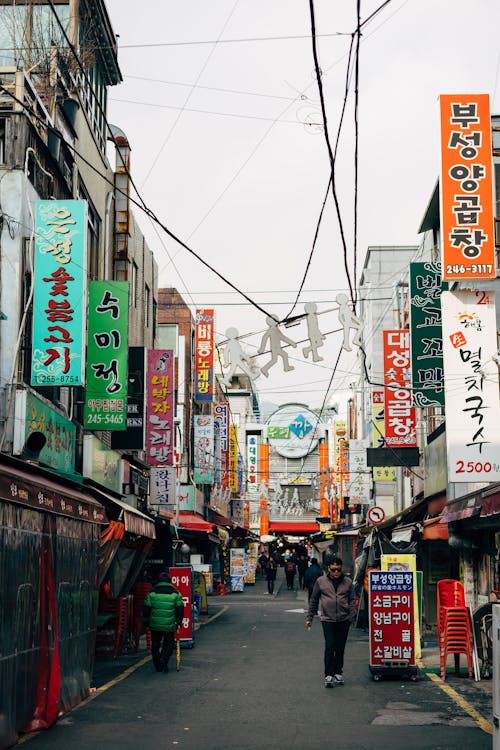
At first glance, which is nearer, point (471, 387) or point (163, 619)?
point (163, 619)

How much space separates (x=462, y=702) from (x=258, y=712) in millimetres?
2641

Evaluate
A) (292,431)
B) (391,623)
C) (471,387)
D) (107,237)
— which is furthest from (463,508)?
(292,431)

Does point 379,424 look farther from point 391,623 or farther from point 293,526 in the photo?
point 293,526

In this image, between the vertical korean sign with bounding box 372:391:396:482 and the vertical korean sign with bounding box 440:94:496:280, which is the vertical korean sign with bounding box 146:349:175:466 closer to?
the vertical korean sign with bounding box 372:391:396:482

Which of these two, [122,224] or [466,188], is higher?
[122,224]

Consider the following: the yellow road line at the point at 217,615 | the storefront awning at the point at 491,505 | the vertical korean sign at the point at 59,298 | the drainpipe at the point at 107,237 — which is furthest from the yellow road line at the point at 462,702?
the drainpipe at the point at 107,237

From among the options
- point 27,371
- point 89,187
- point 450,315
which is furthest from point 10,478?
point 89,187

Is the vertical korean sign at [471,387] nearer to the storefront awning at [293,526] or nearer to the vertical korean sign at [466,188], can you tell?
the vertical korean sign at [466,188]

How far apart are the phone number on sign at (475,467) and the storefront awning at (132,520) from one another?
6306 mm

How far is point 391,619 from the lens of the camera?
49.8ft

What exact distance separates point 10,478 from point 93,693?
506 centimetres

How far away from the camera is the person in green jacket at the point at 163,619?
15422 millimetres

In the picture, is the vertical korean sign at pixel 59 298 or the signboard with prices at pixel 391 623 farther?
the vertical korean sign at pixel 59 298

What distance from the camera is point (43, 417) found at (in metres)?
18.8
